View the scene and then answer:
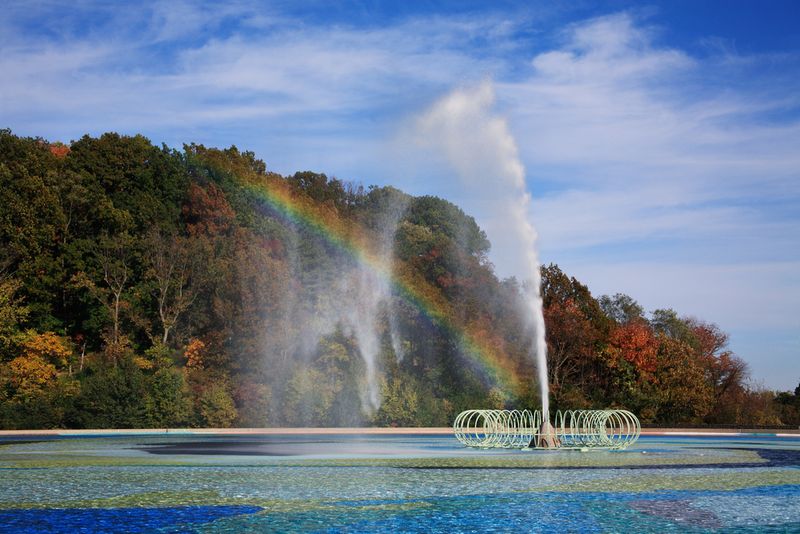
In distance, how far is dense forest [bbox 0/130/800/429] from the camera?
Result: 49281 mm

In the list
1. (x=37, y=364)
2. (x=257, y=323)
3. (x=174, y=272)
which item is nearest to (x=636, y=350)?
(x=257, y=323)

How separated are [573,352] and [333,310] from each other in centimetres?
1486

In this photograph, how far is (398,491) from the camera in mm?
17078

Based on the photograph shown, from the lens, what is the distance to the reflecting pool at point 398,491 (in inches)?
526

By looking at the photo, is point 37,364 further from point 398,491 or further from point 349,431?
point 398,491

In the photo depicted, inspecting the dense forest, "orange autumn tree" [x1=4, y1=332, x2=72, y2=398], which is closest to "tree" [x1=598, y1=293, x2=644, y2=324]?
the dense forest

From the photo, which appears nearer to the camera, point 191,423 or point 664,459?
point 664,459

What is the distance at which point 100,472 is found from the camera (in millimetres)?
20828

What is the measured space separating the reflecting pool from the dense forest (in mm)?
21147

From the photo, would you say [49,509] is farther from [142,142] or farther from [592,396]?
[142,142]

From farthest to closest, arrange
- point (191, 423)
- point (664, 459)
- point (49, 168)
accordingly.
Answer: point (49, 168), point (191, 423), point (664, 459)

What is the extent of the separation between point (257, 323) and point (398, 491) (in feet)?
118

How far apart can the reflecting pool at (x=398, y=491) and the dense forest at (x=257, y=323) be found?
21.1m

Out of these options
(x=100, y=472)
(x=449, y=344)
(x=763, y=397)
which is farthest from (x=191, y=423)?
→ (x=763, y=397)
